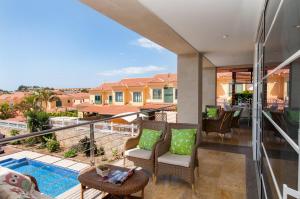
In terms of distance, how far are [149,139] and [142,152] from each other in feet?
0.82

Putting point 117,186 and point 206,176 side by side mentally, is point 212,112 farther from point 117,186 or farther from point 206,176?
point 117,186

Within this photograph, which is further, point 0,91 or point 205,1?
point 0,91

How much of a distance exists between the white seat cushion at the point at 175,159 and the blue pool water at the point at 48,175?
10.3 ft

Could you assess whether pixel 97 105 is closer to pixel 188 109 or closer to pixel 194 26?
pixel 188 109

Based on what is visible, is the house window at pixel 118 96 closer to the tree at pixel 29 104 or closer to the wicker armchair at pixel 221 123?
the tree at pixel 29 104

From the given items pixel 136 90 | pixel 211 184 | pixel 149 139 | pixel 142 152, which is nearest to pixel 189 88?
pixel 149 139

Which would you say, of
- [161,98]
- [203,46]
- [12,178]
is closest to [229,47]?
[203,46]

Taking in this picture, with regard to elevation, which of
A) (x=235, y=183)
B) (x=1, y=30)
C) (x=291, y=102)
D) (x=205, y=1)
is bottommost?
(x=235, y=183)

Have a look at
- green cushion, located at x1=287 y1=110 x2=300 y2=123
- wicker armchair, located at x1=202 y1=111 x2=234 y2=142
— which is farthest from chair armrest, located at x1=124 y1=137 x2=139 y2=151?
wicker armchair, located at x1=202 y1=111 x2=234 y2=142

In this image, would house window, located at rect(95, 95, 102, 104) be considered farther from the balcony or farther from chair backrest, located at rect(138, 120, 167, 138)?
chair backrest, located at rect(138, 120, 167, 138)

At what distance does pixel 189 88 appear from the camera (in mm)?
5445

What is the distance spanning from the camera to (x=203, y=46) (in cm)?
480

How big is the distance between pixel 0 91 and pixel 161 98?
21.8 metres

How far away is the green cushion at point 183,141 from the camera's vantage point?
300 centimetres
